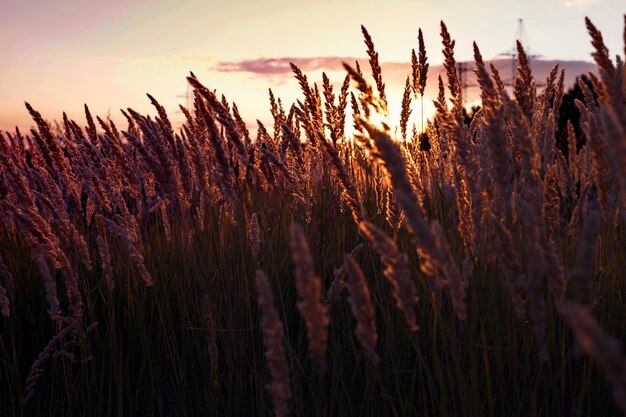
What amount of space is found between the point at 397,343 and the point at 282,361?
143 centimetres

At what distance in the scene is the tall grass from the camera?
1407 mm

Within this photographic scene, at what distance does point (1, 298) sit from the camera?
249 centimetres

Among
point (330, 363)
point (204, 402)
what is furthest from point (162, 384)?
point (330, 363)

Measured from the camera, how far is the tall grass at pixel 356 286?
141 cm

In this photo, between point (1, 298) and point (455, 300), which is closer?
point (455, 300)

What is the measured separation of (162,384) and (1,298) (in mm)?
850

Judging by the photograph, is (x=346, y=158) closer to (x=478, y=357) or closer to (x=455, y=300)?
(x=478, y=357)

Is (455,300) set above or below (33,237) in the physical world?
below

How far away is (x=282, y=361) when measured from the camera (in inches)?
49.9

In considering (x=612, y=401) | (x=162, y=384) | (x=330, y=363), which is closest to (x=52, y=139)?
(x=162, y=384)

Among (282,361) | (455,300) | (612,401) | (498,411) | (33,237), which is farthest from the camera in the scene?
(33,237)

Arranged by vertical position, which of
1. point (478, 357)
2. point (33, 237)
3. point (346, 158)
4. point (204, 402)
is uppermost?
point (346, 158)

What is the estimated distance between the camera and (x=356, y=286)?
1280 millimetres

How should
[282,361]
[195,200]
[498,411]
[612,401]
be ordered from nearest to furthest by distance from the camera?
[282,361] < [498,411] < [612,401] < [195,200]
